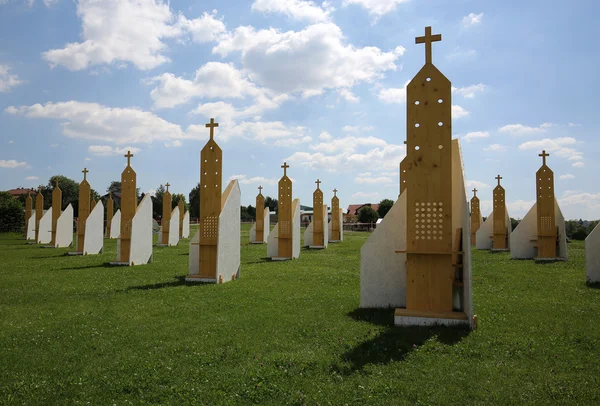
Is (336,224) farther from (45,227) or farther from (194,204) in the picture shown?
(194,204)

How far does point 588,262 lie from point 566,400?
765 centimetres

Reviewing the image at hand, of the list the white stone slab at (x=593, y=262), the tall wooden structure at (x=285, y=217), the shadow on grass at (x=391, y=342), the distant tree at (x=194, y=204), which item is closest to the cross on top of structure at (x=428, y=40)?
the shadow on grass at (x=391, y=342)

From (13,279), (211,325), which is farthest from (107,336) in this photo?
(13,279)

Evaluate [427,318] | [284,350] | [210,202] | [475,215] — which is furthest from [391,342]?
[475,215]

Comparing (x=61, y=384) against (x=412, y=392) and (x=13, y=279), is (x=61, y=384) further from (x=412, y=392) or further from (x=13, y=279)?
(x=13, y=279)

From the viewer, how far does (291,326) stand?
553cm

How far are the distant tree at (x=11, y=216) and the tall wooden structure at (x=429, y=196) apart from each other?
41.5 meters

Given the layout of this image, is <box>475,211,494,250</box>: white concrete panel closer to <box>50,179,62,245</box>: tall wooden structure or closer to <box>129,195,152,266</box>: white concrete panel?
<box>129,195,152,266</box>: white concrete panel

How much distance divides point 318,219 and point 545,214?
11690mm

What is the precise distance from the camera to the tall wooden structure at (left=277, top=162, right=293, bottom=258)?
53.4ft

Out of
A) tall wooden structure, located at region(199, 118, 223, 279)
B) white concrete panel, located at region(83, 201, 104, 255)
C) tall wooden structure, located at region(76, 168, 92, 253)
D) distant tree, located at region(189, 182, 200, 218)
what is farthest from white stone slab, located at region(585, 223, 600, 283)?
distant tree, located at region(189, 182, 200, 218)

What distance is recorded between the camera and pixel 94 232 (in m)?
17.7

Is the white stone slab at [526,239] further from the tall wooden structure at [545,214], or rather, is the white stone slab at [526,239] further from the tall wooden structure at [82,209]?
the tall wooden structure at [82,209]

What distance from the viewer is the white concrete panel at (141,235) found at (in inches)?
534
